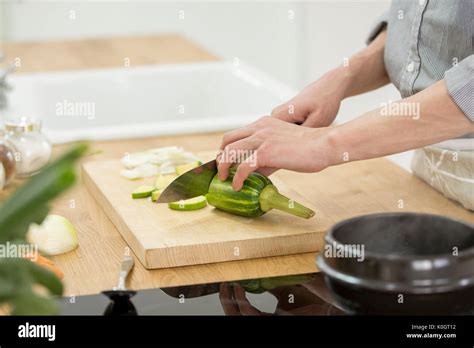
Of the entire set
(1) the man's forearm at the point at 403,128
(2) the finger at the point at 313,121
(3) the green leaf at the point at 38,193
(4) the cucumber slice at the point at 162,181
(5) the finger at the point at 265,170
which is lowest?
(4) the cucumber slice at the point at 162,181

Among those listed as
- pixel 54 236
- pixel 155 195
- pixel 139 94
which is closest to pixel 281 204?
pixel 155 195

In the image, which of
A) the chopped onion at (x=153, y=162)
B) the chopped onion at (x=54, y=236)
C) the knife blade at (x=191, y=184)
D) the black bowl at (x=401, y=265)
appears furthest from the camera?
the chopped onion at (x=153, y=162)

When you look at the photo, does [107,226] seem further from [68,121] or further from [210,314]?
[68,121]

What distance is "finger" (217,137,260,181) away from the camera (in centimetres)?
151

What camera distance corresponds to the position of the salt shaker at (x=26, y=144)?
1.80 meters

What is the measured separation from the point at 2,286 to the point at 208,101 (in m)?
2.16

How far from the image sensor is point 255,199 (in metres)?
1.51

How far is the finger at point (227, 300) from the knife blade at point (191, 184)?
28 cm

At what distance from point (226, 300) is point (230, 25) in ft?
12.4

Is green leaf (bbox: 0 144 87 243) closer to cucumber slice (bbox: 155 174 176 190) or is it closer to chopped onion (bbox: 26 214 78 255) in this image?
chopped onion (bbox: 26 214 78 255)

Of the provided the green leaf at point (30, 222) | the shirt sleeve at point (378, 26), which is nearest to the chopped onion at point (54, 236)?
the green leaf at point (30, 222)

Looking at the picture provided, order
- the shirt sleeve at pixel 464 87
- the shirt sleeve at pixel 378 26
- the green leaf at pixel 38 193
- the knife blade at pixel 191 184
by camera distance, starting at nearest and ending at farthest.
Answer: the green leaf at pixel 38 193 → the shirt sleeve at pixel 464 87 → the knife blade at pixel 191 184 → the shirt sleeve at pixel 378 26

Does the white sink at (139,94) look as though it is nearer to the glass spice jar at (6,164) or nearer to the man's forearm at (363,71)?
the man's forearm at (363,71)

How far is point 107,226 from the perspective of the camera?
1623 mm
